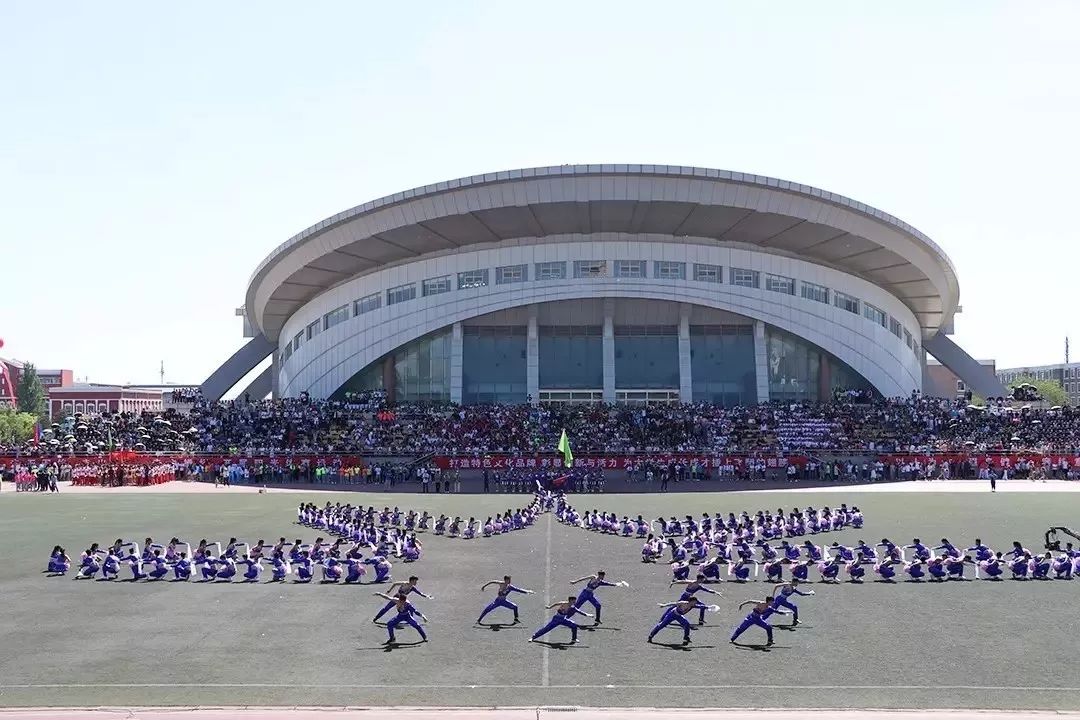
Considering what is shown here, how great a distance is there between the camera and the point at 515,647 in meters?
17.0

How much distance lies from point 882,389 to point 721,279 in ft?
55.3

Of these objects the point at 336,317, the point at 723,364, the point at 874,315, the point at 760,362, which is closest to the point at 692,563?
the point at 760,362

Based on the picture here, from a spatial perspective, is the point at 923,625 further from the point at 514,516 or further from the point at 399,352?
the point at 399,352

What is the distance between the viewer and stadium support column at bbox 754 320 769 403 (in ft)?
264

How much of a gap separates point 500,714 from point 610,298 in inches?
2640

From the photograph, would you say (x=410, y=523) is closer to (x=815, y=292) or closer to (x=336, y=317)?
(x=815, y=292)

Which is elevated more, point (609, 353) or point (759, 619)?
point (609, 353)

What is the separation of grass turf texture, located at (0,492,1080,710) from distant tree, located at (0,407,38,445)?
311 feet

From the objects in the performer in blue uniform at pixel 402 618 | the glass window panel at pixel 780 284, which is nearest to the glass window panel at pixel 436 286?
the glass window panel at pixel 780 284

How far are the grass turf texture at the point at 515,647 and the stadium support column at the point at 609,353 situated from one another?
51.2m

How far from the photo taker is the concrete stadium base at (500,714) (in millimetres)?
12922

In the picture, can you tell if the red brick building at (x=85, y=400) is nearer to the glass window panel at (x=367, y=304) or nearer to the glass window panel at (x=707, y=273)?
the glass window panel at (x=367, y=304)

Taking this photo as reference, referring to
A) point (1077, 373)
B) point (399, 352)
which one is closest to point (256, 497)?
point (399, 352)

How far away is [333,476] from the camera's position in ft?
206
